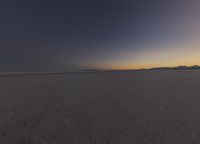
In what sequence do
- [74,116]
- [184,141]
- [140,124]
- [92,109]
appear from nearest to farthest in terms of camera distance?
[184,141], [140,124], [74,116], [92,109]

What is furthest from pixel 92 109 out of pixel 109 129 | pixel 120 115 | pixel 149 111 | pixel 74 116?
pixel 149 111

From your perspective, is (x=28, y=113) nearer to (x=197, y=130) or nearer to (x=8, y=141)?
(x=8, y=141)

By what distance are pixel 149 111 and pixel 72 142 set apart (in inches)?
117

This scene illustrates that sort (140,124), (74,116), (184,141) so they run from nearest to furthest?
(184,141), (140,124), (74,116)

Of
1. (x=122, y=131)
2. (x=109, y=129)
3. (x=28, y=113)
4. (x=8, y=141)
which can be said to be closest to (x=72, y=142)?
(x=109, y=129)

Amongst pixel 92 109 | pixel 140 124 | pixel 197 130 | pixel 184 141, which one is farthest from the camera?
pixel 92 109

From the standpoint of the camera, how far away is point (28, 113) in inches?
154

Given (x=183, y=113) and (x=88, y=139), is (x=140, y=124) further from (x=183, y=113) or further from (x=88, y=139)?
(x=183, y=113)

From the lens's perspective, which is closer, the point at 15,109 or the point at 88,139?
the point at 88,139

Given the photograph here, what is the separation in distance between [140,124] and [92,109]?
6.36 feet

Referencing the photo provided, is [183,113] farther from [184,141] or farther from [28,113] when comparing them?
[28,113]

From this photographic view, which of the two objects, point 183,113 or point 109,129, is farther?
point 183,113

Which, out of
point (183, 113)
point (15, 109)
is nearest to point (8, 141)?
point (15, 109)

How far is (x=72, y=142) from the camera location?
7.96ft
